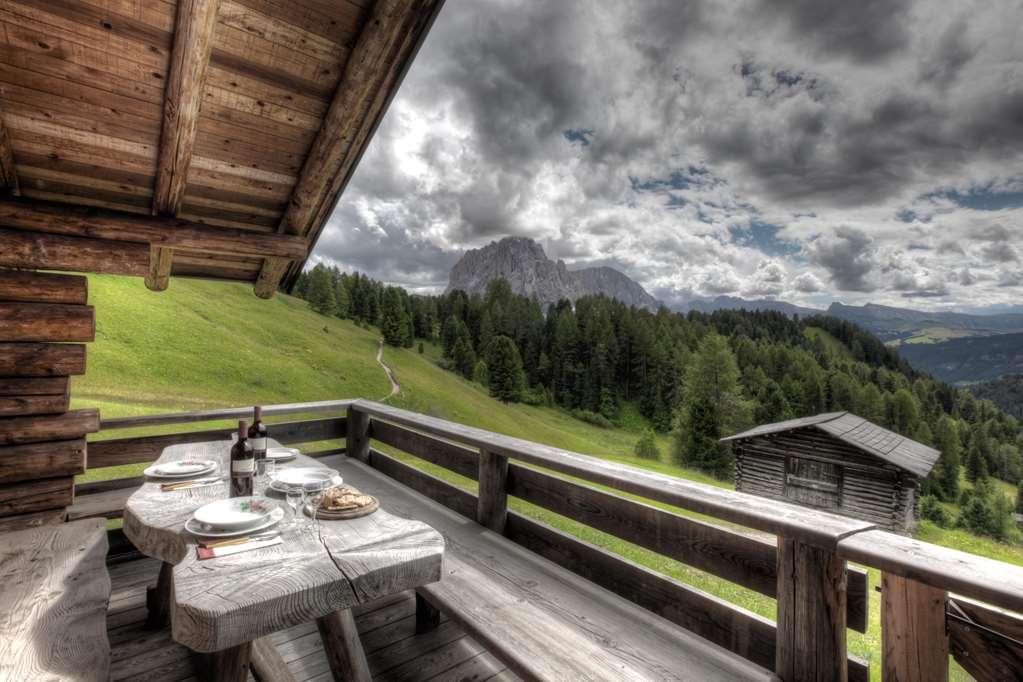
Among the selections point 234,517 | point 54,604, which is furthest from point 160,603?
point 234,517

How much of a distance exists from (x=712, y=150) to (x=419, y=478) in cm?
6217

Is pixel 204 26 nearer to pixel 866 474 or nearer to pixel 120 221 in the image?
pixel 120 221

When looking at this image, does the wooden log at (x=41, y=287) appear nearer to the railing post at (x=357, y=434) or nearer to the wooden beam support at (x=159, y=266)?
the wooden beam support at (x=159, y=266)

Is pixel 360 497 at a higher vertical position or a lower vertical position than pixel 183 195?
lower

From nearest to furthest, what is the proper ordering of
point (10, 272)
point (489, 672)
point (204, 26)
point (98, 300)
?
point (489, 672) → point (204, 26) → point (10, 272) → point (98, 300)

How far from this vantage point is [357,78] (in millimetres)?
3088

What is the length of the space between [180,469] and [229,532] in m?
1.33

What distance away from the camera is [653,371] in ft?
190

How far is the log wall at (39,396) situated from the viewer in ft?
11.3

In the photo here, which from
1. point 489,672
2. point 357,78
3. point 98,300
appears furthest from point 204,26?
point 98,300

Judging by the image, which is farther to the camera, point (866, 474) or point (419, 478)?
point (866, 474)

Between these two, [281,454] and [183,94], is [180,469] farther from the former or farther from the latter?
[183,94]

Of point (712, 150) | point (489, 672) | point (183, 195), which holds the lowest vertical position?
point (489, 672)

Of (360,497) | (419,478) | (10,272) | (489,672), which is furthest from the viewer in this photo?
(419,478)
